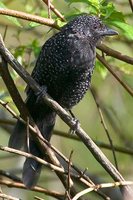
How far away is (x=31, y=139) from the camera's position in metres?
4.94

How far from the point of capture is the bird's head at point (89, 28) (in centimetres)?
494

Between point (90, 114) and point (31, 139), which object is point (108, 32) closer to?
point (31, 139)

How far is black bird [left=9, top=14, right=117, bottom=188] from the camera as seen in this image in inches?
191

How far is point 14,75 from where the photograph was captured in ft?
16.7

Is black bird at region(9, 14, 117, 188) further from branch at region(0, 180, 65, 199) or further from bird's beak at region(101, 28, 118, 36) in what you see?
branch at region(0, 180, 65, 199)

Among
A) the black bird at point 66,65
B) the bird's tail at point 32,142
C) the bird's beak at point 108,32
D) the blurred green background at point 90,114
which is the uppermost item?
the blurred green background at point 90,114

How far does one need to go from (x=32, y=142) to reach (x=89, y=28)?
3.08 feet

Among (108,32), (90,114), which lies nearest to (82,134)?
(108,32)

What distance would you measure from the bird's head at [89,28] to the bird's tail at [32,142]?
26.6 inches

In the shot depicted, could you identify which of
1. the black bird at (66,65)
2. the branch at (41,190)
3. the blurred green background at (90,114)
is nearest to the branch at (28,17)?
the black bird at (66,65)

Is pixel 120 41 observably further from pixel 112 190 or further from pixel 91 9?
pixel 91 9

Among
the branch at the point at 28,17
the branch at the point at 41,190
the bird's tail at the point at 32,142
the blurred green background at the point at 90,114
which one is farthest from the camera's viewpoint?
the blurred green background at the point at 90,114

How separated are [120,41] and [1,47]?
8.11 ft

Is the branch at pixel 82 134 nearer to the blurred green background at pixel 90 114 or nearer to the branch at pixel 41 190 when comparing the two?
the branch at pixel 41 190
